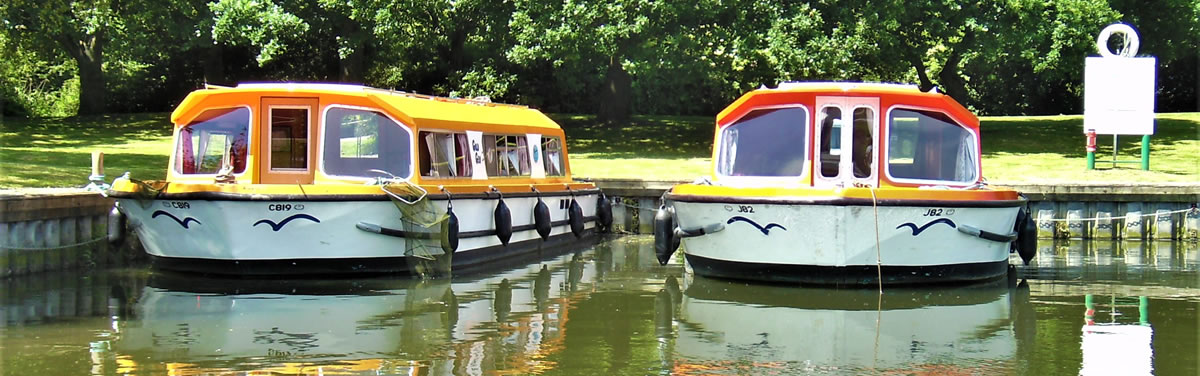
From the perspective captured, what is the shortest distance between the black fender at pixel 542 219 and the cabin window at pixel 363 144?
3433 mm

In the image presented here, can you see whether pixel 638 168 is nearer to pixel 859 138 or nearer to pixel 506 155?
pixel 506 155

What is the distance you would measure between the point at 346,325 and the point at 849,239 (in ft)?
17.4

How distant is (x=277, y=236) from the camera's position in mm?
14781

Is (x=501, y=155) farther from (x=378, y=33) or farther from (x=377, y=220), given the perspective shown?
(x=378, y=33)

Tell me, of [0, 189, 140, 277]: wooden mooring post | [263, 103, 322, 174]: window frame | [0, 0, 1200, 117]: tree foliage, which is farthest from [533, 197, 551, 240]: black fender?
[0, 0, 1200, 117]: tree foliage

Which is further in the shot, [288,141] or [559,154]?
[559,154]

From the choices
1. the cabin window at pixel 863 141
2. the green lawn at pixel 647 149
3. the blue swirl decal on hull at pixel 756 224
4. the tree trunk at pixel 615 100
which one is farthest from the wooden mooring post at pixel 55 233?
the tree trunk at pixel 615 100

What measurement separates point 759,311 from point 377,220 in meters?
4.51

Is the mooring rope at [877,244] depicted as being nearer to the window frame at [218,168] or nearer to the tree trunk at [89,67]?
the window frame at [218,168]

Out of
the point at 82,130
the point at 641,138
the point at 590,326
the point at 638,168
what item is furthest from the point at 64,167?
the point at 641,138

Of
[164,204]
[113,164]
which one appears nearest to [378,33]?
[113,164]

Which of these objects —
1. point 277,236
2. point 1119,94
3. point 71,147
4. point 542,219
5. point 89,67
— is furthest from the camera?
point 89,67

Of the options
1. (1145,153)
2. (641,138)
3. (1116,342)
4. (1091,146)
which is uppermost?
(641,138)

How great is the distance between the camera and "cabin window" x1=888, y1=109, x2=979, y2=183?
15070mm
